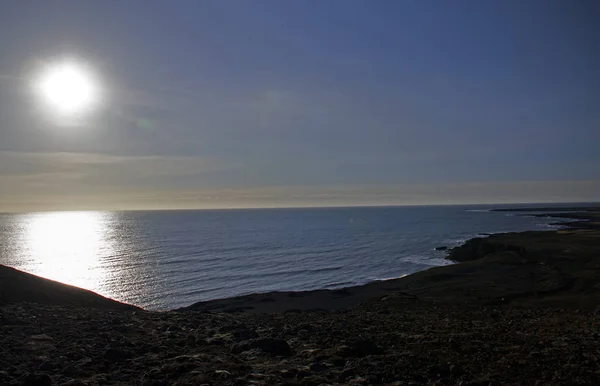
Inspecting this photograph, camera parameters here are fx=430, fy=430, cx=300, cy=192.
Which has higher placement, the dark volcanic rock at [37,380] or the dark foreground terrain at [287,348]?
the dark volcanic rock at [37,380]

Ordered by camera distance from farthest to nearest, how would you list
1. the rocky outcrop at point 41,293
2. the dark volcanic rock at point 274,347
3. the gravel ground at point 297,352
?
1. the rocky outcrop at point 41,293
2. the dark volcanic rock at point 274,347
3. the gravel ground at point 297,352

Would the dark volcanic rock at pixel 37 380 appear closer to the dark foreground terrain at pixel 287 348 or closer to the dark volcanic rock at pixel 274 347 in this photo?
the dark foreground terrain at pixel 287 348

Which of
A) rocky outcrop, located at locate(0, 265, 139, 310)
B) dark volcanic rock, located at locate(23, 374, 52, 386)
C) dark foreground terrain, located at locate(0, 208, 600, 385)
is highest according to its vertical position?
dark volcanic rock, located at locate(23, 374, 52, 386)

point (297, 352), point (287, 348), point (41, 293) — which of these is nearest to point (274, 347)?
point (287, 348)

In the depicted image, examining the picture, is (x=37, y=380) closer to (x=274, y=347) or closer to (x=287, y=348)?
(x=274, y=347)

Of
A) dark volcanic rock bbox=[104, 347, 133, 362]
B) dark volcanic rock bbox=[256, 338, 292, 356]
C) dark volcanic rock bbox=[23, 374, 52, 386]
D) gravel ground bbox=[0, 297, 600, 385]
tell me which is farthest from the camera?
dark volcanic rock bbox=[256, 338, 292, 356]

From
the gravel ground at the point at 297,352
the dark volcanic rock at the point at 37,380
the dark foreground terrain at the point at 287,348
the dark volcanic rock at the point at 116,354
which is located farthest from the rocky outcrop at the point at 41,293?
the dark volcanic rock at the point at 37,380

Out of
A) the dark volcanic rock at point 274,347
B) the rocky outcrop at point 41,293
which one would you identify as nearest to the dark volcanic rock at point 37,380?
the dark volcanic rock at point 274,347

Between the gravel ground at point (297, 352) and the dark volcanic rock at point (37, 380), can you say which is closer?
the dark volcanic rock at point (37, 380)

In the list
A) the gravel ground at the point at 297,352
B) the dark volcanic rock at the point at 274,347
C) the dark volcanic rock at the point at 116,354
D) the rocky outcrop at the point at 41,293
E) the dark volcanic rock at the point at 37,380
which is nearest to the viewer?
the dark volcanic rock at the point at 37,380

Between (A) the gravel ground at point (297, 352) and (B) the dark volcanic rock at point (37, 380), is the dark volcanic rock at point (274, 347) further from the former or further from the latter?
(B) the dark volcanic rock at point (37, 380)

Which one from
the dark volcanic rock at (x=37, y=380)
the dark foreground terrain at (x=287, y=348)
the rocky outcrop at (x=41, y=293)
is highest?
the dark volcanic rock at (x=37, y=380)

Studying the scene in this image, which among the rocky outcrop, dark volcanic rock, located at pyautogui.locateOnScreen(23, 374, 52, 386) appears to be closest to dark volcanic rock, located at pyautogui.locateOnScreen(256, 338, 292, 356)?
dark volcanic rock, located at pyautogui.locateOnScreen(23, 374, 52, 386)

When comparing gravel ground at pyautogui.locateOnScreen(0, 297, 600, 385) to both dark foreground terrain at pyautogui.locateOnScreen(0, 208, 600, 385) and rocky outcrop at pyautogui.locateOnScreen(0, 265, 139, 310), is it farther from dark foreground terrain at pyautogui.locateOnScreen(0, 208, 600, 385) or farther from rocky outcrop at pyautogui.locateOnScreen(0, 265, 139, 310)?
rocky outcrop at pyautogui.locateOnScreen(0, 265, 139, 310)
